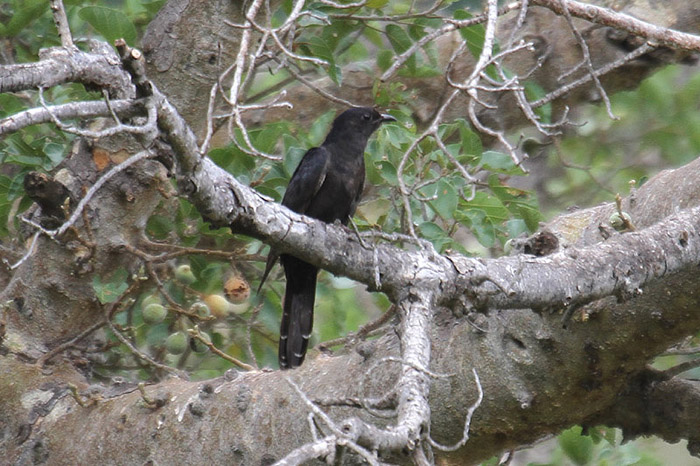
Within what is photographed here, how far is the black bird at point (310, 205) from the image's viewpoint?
4.47 m

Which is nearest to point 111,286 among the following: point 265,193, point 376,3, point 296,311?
point 265,193

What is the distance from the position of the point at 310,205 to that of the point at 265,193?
23.2 inches

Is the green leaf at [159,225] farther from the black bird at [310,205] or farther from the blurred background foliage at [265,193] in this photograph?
the black bird at [310,205]

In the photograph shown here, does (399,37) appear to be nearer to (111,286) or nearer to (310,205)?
(310,205)

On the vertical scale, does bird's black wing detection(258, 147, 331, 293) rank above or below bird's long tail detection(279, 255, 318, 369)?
above

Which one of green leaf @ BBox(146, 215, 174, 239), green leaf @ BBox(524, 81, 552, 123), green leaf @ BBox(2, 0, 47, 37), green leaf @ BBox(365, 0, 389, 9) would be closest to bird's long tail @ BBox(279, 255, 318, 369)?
green leaf @ BBox(146, 215, 174, 239)

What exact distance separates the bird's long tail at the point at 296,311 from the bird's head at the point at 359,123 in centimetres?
75

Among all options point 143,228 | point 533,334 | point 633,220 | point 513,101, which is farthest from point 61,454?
point 513,101

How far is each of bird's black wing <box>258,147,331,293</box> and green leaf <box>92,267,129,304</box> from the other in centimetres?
74

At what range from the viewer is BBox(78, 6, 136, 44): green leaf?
373 cm

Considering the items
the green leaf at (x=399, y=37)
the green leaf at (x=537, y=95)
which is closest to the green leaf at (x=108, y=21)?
the green leaf at (x=399, y=37)

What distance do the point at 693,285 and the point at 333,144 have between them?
226cm

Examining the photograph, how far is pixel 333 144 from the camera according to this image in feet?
15.7

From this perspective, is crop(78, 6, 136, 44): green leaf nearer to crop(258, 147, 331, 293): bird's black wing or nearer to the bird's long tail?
crop(258, 147, 331, 293): bird's black wing
